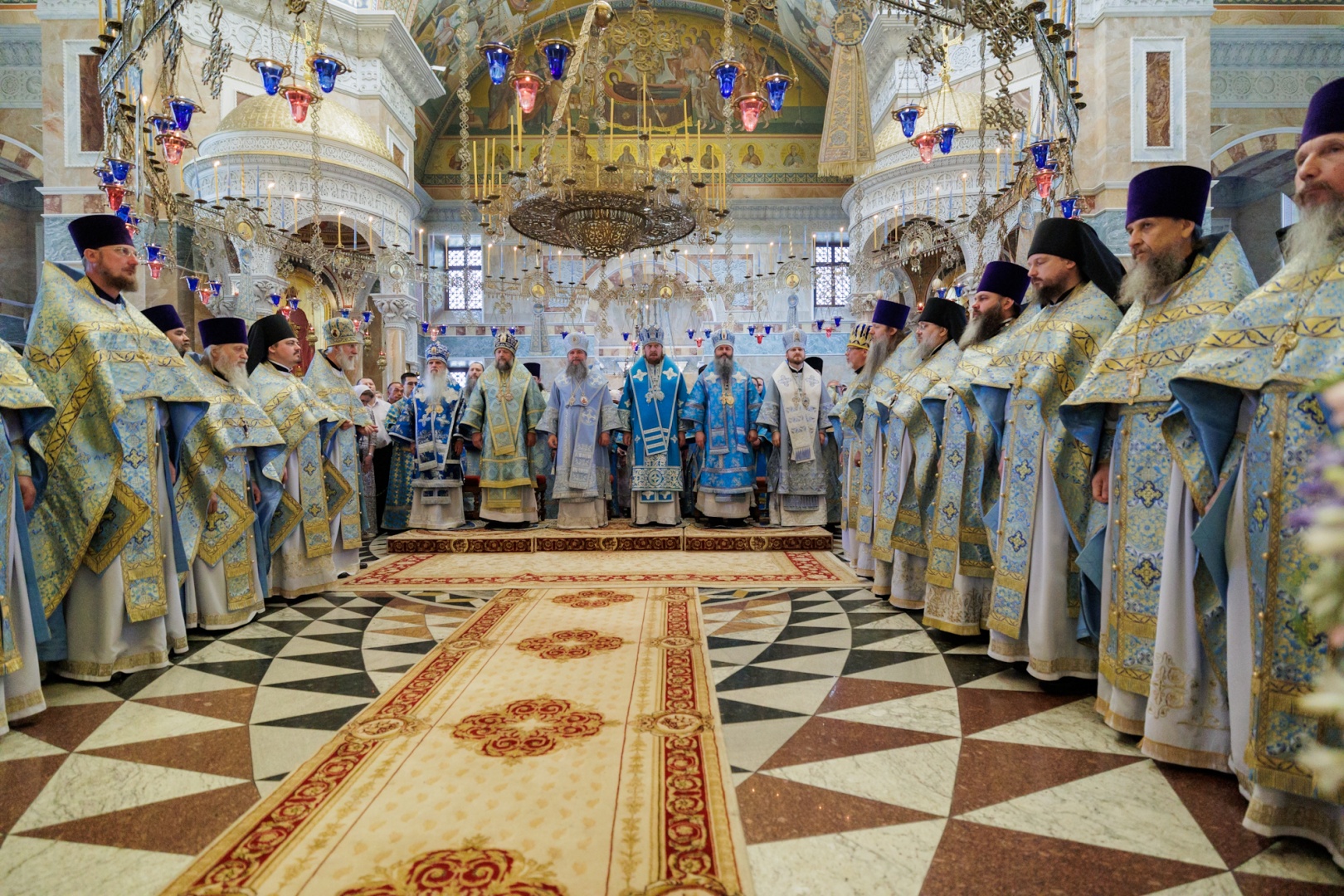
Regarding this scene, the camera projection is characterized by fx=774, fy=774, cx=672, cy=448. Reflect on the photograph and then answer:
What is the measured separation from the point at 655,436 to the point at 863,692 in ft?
18.9

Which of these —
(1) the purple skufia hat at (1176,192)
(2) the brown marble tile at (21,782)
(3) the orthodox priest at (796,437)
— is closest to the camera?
(2) the brown marble tile at (21,782)

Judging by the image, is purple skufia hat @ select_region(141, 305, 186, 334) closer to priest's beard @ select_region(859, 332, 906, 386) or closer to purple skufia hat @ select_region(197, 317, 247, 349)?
purple skufia hat @ select_region(197, 317, 247, 349)

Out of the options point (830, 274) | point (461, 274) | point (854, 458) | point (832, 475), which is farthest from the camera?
point (461, 274)

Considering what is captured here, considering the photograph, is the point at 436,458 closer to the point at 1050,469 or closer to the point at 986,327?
the point at 986,327

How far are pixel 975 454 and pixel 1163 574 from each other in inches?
64.2

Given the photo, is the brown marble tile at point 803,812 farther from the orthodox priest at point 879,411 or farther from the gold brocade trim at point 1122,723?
the orthodox priest at point 879,411

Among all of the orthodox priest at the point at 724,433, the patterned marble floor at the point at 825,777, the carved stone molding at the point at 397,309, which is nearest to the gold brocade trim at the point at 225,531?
the patterned marble floor at the point at 825,777

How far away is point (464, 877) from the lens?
6.48 ft

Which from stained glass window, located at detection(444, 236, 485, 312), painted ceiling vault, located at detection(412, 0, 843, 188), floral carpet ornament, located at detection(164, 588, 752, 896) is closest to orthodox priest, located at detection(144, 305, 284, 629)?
floral carpet ornament, located at detection(164, 588, 752, 896)

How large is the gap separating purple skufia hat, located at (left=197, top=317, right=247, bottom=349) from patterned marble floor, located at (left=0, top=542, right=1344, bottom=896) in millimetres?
2039

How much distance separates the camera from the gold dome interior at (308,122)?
48.6 feet

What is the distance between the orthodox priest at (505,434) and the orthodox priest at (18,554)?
5.68 m

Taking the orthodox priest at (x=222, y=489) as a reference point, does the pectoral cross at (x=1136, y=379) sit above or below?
above

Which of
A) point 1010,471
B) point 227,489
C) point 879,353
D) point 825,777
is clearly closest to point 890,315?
point 879,353
